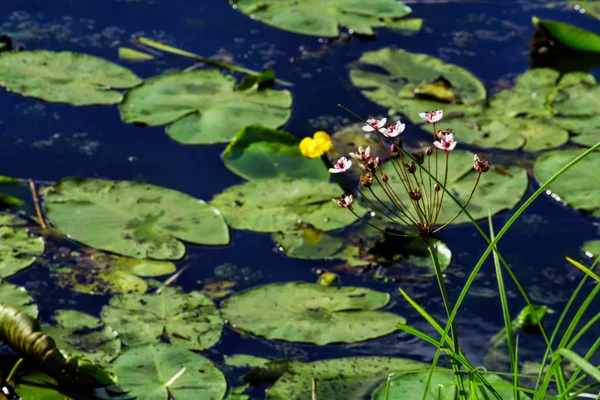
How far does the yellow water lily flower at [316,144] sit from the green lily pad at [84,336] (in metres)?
0.93

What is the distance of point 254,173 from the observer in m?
3.21

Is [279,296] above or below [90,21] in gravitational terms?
below

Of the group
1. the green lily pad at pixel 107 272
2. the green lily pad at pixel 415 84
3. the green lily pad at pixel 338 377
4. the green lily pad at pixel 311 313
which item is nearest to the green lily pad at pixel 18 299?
the green lily pad at pixel 107 272

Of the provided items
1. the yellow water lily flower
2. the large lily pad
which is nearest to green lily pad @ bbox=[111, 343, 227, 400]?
the large lily pad

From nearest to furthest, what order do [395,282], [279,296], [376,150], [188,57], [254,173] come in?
[279,296] < [395,282] < [254,173] < [376,150] < [188,57]

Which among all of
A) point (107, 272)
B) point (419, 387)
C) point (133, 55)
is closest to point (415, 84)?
point (133, 55)

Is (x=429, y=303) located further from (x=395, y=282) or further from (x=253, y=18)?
(x=253, y=18)

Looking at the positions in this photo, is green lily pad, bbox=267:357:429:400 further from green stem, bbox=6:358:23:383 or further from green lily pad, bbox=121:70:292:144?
green lily pad, bbox=121:70:292:144

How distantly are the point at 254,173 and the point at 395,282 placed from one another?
29.1 inches

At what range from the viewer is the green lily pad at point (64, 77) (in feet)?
11.7

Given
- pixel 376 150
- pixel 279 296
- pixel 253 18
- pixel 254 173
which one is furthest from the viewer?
pixel 253 18

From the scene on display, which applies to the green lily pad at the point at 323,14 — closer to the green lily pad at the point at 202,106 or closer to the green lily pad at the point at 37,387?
the green lily pad at the point at 202,106

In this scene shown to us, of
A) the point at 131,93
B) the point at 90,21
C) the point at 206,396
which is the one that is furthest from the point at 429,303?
the point at 90,21

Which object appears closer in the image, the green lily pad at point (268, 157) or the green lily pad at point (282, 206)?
the green lily pad at point (282, 206)
